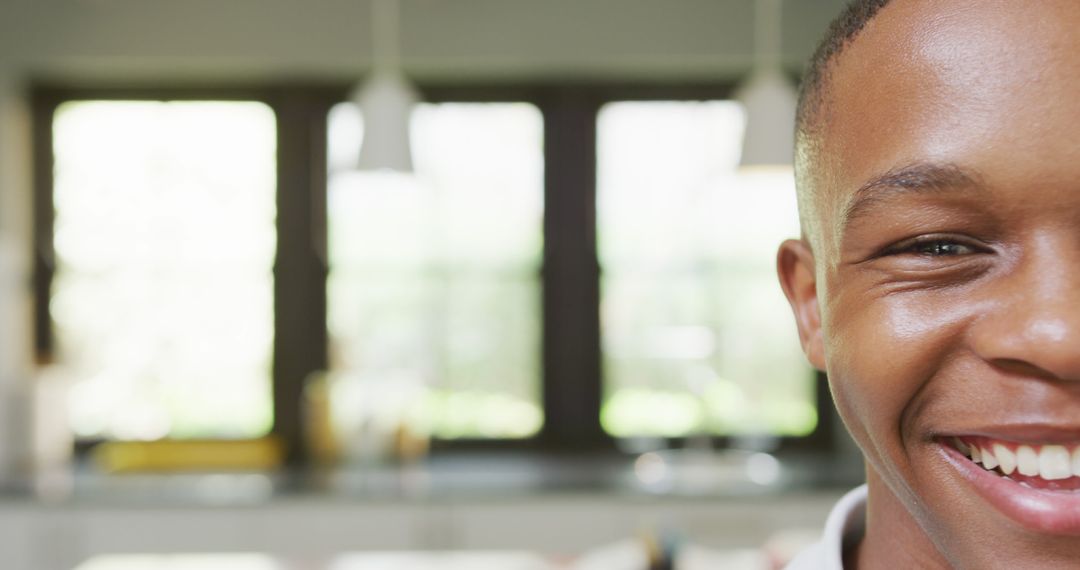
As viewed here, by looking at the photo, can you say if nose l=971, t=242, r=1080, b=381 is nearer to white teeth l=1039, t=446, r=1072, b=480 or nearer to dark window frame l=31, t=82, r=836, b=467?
white teeth l=1039, t=446, r=1072, b=480

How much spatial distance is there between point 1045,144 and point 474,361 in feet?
11.2

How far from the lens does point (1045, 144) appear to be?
396 millimetres

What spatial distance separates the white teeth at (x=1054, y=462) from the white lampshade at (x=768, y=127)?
6.18 feet

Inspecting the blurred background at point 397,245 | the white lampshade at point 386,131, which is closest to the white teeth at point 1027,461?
the white lampshade at point 386,131

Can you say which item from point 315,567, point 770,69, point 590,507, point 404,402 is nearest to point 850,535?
point 315,567

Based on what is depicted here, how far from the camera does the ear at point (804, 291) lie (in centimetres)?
56

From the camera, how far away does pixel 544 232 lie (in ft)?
12.2

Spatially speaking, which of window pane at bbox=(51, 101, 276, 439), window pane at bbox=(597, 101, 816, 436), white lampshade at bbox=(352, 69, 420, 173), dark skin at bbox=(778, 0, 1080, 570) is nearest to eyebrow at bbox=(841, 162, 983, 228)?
dark skin at bbox=(778, 0, 1080, 570)

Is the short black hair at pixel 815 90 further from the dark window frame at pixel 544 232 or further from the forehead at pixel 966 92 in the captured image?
the dark window frame at pixel 544 232

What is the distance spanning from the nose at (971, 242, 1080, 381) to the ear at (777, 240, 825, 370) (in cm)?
13

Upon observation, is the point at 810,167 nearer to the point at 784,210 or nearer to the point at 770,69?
the point at 770,69

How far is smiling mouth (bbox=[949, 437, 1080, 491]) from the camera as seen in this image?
1.37 ft

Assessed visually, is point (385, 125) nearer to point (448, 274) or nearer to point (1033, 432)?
point (448, 274)

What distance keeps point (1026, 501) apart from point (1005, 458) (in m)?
0.02
